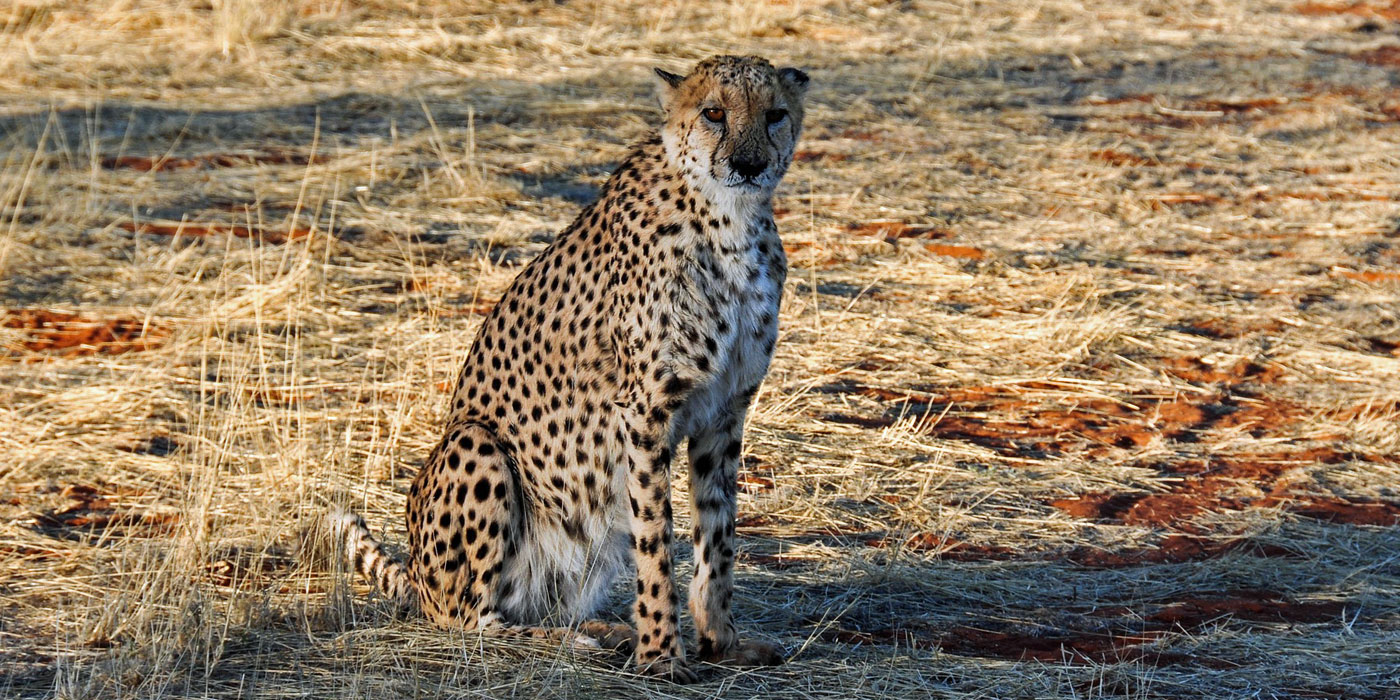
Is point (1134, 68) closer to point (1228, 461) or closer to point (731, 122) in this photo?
point (1228, 461)

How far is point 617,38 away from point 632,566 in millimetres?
6771

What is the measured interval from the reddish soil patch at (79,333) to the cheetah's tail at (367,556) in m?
2.22

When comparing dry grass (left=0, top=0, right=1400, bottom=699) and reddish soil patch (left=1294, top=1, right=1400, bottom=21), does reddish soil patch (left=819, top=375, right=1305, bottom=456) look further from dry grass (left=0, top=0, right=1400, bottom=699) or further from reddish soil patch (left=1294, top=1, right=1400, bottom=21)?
reddish soil patch (left=1294, top=1, right=1400, bottom=21)

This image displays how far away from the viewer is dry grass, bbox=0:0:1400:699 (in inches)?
155

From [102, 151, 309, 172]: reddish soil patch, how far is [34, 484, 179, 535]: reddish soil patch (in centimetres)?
355

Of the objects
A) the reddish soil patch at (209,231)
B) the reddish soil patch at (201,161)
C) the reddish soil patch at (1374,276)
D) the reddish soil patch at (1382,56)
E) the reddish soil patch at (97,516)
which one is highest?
the reddish soil patch at (1382,56)

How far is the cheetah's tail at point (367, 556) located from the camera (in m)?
4.12

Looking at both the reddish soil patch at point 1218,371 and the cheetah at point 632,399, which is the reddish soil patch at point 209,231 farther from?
the reddish soil patch at point 1218,371

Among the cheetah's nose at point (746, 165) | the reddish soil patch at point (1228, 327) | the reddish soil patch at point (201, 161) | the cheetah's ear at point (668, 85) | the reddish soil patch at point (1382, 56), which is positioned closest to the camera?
the cheetah's nose at point (746, 165)

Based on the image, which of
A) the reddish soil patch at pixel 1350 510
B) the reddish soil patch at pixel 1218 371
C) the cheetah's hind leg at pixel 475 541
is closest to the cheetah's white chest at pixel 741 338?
the cheetah's hind leg at pixel 475 541

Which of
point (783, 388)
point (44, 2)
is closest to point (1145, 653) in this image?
point (783, 388)

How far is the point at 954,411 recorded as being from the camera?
5.71 metres

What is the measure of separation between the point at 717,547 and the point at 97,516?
2015 millimetres

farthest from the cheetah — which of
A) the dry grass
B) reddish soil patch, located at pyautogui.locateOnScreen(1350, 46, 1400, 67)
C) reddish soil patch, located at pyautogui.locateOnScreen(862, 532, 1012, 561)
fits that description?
reddish soil patch, located at pyautogui.locateOnScreen(1350, 46, 1400, 67)
